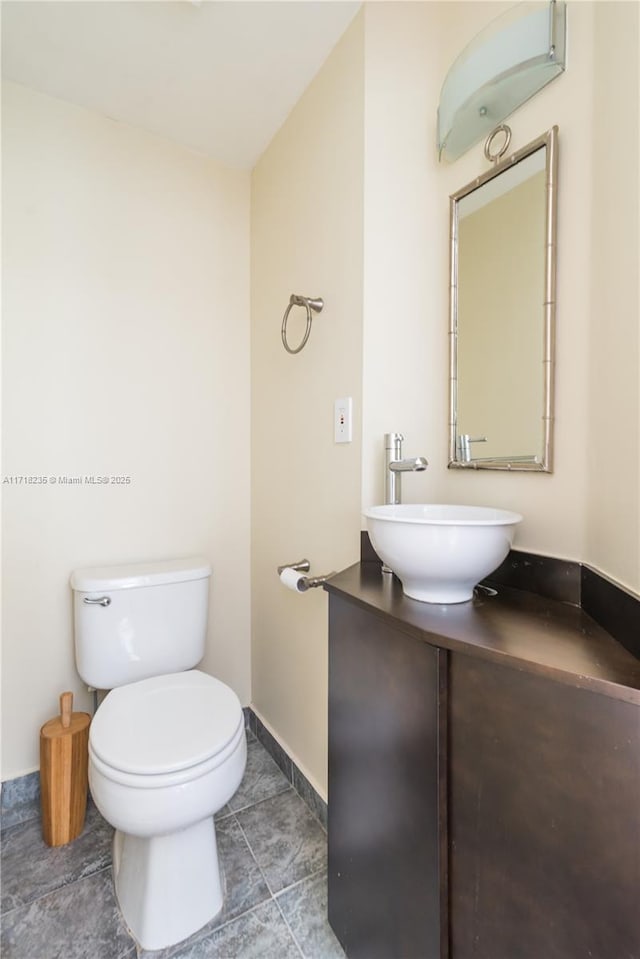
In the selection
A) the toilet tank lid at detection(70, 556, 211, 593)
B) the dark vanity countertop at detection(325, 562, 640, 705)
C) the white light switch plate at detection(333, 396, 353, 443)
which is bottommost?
the toilet tank lid at detection(70, 556, 211, 593)

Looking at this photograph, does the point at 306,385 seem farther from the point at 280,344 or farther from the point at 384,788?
the point at 384,788

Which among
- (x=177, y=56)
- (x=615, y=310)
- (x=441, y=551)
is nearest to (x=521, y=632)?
(x=441, y=551)

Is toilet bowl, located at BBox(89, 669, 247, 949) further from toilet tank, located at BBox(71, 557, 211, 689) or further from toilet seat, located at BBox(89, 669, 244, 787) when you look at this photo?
toilet tank, located at BBox(71, 557, 211, 689)

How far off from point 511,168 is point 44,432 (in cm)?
153

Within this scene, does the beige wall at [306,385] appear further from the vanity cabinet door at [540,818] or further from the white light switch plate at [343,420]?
the vanity cabinet door at [540,818]

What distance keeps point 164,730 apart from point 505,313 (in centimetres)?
134

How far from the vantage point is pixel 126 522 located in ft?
5.15

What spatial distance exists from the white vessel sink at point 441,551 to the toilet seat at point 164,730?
64 centimetres

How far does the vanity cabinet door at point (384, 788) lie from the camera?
0.70 m

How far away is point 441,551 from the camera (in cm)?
76

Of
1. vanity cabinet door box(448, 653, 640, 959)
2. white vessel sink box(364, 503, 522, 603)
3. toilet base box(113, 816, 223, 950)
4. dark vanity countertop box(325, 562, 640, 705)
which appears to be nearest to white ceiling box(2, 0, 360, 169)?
white vessel sink box(364, 503, 522, 603)

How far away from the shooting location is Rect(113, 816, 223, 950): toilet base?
103 centimetres

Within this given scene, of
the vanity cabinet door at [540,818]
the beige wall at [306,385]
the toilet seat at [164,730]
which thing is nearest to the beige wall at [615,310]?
the vanity cabinet door at [540,818]

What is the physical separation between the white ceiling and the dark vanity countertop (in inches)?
59.6
